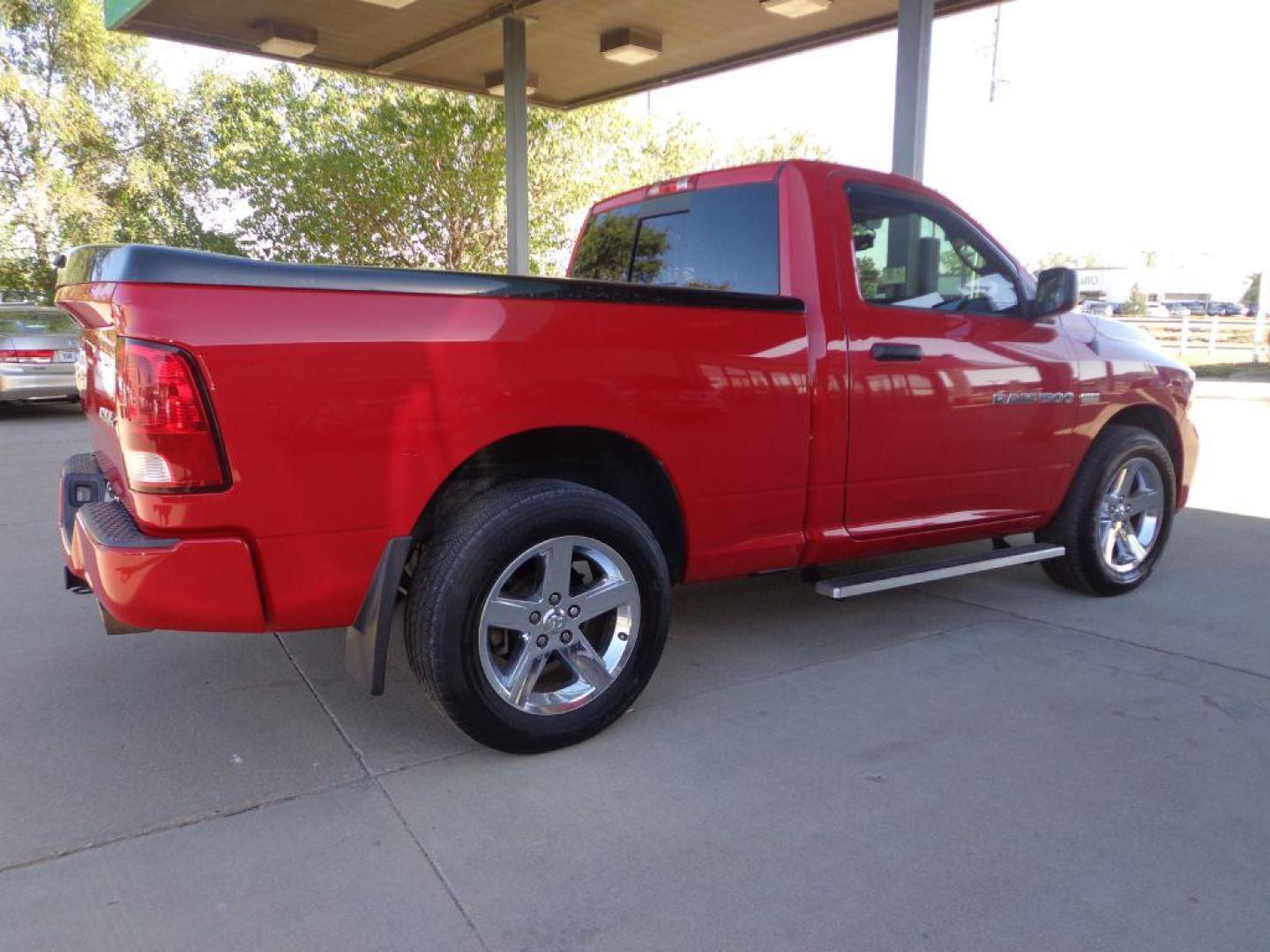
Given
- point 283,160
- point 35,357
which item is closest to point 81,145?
point 283,160

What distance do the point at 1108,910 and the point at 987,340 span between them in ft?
8.08

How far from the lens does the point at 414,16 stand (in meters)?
9.70

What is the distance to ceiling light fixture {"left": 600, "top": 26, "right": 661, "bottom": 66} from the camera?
32.8ft

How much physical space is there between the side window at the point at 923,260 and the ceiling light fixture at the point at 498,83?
29.1 ft

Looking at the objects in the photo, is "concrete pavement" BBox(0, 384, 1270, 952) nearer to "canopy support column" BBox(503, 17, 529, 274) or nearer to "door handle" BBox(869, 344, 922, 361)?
"door handle" BBox(869, 344, 922, 361)

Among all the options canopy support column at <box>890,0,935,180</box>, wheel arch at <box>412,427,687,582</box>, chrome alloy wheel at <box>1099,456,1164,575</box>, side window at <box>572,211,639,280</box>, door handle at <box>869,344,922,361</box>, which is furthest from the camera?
canopy support column at <box>890,0,935,180</box>

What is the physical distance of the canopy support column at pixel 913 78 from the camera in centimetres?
775

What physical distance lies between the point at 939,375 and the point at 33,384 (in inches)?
459

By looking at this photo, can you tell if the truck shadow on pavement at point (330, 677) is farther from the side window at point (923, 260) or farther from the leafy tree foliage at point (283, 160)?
the leafy tree foliage at point (283, 160)

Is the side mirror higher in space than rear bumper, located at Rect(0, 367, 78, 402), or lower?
higher

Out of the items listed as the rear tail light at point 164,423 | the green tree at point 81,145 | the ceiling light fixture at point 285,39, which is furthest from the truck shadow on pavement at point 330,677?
the green tree at point 81,145

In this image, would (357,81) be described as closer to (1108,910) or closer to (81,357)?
(81,357)

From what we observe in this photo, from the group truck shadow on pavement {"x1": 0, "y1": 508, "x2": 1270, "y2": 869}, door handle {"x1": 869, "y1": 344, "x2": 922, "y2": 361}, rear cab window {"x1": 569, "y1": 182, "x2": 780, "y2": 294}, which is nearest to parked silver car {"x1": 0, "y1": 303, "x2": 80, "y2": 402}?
truck shadow on pavement {"x1": 0, "y1": 508, "x2": 1270, "y2": 869}

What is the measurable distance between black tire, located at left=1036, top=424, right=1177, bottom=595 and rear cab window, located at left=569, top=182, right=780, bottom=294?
2.06m
